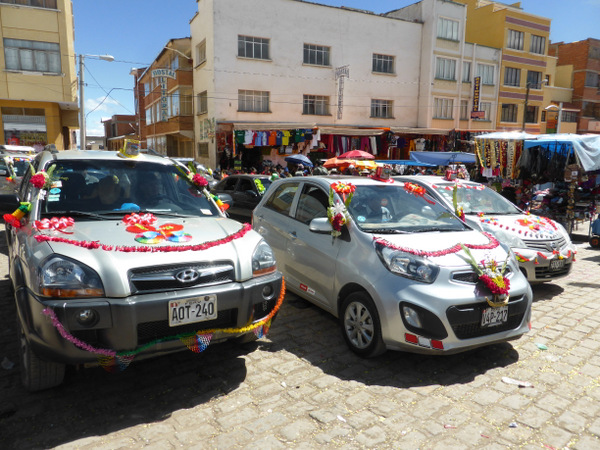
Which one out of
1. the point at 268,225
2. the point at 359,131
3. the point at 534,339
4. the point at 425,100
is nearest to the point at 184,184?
the point at 268,225

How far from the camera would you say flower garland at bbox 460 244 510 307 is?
3779mm

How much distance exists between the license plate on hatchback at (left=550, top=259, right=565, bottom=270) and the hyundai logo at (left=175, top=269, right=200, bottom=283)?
205 inches

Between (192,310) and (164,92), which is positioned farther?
(164,92)

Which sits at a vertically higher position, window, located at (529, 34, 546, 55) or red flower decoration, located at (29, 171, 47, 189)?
window, located at (529, 34, 546, 55)

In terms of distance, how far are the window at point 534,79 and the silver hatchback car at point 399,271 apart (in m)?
34.3

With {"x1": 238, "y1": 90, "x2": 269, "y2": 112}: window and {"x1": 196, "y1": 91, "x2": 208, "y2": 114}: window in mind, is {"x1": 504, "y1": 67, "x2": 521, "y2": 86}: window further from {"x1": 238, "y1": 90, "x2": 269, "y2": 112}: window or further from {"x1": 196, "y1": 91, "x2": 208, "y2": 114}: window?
{"x1": 196, "y1": 91, "x2": 208, "y2": 114}: window

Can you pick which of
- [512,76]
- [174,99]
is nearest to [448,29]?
[512,76]

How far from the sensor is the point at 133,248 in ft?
10.2

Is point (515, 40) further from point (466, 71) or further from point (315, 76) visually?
point (315, 76)

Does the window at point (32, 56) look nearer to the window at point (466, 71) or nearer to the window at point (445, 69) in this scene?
the window at point (445, 69)

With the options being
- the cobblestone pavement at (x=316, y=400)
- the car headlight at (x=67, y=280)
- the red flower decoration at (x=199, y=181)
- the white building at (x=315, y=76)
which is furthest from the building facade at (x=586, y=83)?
the car headlight at (x=67, y=280)

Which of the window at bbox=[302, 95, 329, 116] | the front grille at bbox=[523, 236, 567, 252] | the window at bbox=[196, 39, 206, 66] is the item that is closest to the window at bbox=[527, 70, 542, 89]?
the window at bbox=[302, 95, 329, 116]

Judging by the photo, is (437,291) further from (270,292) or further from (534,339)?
(534,339)

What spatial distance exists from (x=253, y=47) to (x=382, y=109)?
9.12 m
